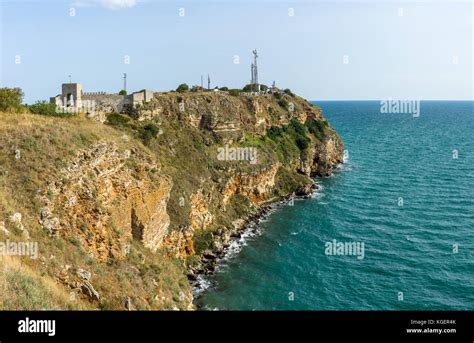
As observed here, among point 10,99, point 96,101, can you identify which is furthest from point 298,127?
point 10,99

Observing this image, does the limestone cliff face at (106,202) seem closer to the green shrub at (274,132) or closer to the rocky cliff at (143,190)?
the rocky cliff at (143,190)

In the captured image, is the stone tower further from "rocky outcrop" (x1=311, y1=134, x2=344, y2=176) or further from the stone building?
"rocky outcrop" (x1=311, y1=134, x2=344, y2=176)

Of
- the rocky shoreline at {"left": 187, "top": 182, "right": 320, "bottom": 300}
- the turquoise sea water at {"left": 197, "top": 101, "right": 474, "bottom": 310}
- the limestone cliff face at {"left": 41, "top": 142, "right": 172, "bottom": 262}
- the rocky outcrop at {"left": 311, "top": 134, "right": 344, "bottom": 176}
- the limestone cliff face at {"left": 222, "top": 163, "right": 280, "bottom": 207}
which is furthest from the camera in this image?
Result: the rocky outcrop at {"left": 311, "top": 134, "right": 344, "bottom": 176}

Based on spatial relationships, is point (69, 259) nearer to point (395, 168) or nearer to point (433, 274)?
point (433, 274)

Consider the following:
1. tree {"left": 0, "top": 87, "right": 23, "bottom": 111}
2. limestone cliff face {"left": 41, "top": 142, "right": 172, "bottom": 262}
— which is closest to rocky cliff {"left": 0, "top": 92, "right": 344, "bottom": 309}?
limestone cliff face {"left": 41, "top": 142, "right": 172, "bottom": 262}

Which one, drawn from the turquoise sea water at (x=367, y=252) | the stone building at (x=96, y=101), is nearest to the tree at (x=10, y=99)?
the stone building at (x=96, y=101)

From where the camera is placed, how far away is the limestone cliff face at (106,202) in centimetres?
2606

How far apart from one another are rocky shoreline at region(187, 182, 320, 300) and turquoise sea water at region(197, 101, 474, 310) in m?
1.13

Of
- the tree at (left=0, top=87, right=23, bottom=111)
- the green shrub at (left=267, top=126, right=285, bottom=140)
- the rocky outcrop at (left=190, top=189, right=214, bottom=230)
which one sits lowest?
the rocky outcrop at (left=190, top=189, right=214, bottom=230)

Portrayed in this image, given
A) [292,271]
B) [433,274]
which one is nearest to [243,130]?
[292,271]

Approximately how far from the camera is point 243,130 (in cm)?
7300

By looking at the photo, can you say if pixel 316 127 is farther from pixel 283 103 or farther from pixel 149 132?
pixel 149 132

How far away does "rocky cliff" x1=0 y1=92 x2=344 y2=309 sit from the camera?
2422cm
